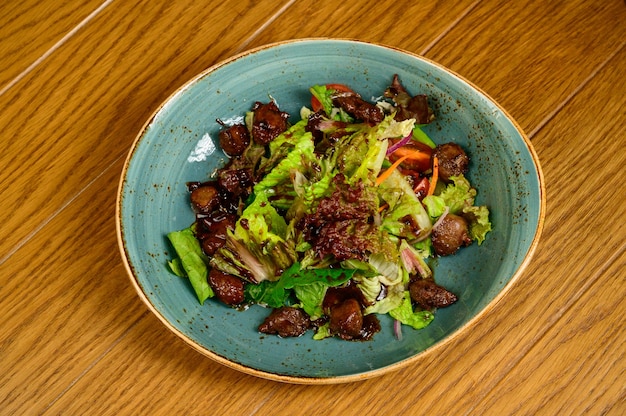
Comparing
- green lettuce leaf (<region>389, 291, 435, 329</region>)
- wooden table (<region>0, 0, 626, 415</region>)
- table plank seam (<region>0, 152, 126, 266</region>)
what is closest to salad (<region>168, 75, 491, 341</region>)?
green lettuce leaf (<region>389, 291, 435, 329</region>)

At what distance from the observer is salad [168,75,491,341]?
6.27ft

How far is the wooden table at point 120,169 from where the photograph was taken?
2.06 meters

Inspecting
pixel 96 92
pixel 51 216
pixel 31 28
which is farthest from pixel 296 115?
pixel 31 28

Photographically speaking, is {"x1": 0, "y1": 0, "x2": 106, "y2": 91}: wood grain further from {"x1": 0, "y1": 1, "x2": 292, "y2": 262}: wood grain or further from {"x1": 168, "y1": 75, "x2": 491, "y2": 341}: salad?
{"x1": 168, "y1": 75, "x2": 491, "y2": 341}: salad

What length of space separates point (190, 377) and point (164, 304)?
280mm

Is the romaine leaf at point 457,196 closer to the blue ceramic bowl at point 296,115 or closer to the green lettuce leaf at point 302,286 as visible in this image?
the blue ceramic bowl at point 296,115

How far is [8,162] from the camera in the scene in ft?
7.48

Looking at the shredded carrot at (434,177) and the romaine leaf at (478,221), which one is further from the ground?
the shredded carrot at (434,177)

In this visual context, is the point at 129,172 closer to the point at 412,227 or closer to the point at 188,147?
the point at 188,147

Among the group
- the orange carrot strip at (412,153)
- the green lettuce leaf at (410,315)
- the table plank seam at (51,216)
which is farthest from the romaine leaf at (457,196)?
the table plank seam at (51,216)

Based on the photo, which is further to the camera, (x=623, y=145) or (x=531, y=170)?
(x=623, y=145)

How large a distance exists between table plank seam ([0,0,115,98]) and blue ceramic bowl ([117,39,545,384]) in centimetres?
62

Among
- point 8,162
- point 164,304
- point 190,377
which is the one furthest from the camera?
point 8,162

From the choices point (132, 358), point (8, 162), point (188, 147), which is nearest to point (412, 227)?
point (188, 147)
